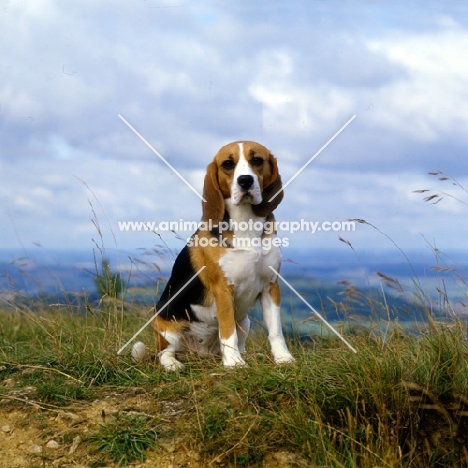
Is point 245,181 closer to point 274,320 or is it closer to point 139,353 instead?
point 274,320

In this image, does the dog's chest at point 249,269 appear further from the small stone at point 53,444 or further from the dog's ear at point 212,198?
the small stone at point 53,444

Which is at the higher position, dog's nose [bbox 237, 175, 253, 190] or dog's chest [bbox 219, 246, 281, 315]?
dog's nose [bbox 237, 175, 253, 190]

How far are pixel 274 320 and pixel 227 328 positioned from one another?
0.45 m

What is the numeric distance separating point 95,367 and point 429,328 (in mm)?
2795

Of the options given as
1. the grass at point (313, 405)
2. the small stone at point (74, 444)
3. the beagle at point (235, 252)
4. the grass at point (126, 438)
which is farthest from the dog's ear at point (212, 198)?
the small stone at point (74, 444)

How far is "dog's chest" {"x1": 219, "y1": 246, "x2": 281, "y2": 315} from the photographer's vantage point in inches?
242

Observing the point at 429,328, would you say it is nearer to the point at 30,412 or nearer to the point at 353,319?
the point at 353,319

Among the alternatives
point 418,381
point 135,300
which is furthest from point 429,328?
point 135,300

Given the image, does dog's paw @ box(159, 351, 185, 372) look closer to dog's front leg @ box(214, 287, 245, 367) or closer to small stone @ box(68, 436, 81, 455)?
dog's front leg @ box(214, 287, 245, 367)

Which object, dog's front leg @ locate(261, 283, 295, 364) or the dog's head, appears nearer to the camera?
the dog's head

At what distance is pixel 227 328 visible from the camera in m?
6.09

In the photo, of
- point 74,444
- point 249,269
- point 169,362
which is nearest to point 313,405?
point 249,269

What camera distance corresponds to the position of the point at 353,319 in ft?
21.9

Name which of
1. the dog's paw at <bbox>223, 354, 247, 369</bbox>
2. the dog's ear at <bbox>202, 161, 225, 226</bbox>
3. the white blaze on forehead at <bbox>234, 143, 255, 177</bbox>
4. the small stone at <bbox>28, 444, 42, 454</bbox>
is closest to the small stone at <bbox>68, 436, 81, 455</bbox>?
the small stone at <bbox>28, 444, 42, 454</bbox>
